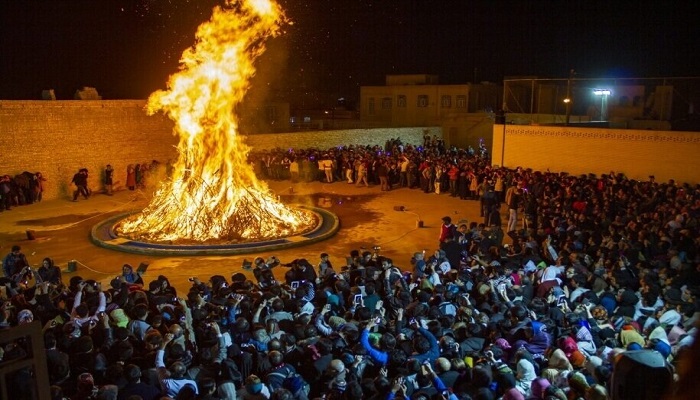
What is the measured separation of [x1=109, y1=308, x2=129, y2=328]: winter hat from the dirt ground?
4.88 meters

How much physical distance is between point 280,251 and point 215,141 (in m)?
3.94

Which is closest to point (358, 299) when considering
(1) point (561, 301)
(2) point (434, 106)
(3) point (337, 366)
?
(3) point (337, 366)

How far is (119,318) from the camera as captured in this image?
8180 millimetres

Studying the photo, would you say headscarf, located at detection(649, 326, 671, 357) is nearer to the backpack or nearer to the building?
the backpack

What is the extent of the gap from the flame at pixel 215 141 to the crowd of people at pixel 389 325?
16.2 ft

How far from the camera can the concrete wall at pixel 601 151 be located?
2098 cm

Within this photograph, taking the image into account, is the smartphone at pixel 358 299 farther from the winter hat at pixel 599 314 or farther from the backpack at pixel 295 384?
the winter hat at pixel 599 314

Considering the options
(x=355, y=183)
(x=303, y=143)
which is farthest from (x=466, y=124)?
(x=355, y=183)

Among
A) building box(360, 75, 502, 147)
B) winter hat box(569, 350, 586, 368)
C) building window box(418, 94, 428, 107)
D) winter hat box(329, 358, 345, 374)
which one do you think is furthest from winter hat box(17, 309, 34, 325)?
building window box(418, 94, 428, 107)

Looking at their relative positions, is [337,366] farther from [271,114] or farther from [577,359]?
[271,114]

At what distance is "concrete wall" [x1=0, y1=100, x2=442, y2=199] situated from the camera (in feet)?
74.0

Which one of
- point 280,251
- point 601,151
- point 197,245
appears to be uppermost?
point 601,151

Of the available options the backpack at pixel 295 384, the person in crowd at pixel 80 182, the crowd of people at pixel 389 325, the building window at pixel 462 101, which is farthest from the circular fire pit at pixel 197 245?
the building window at pixel 462 101

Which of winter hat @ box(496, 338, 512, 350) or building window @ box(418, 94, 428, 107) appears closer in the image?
winter hat @ box(496, 338, 512, 350)
